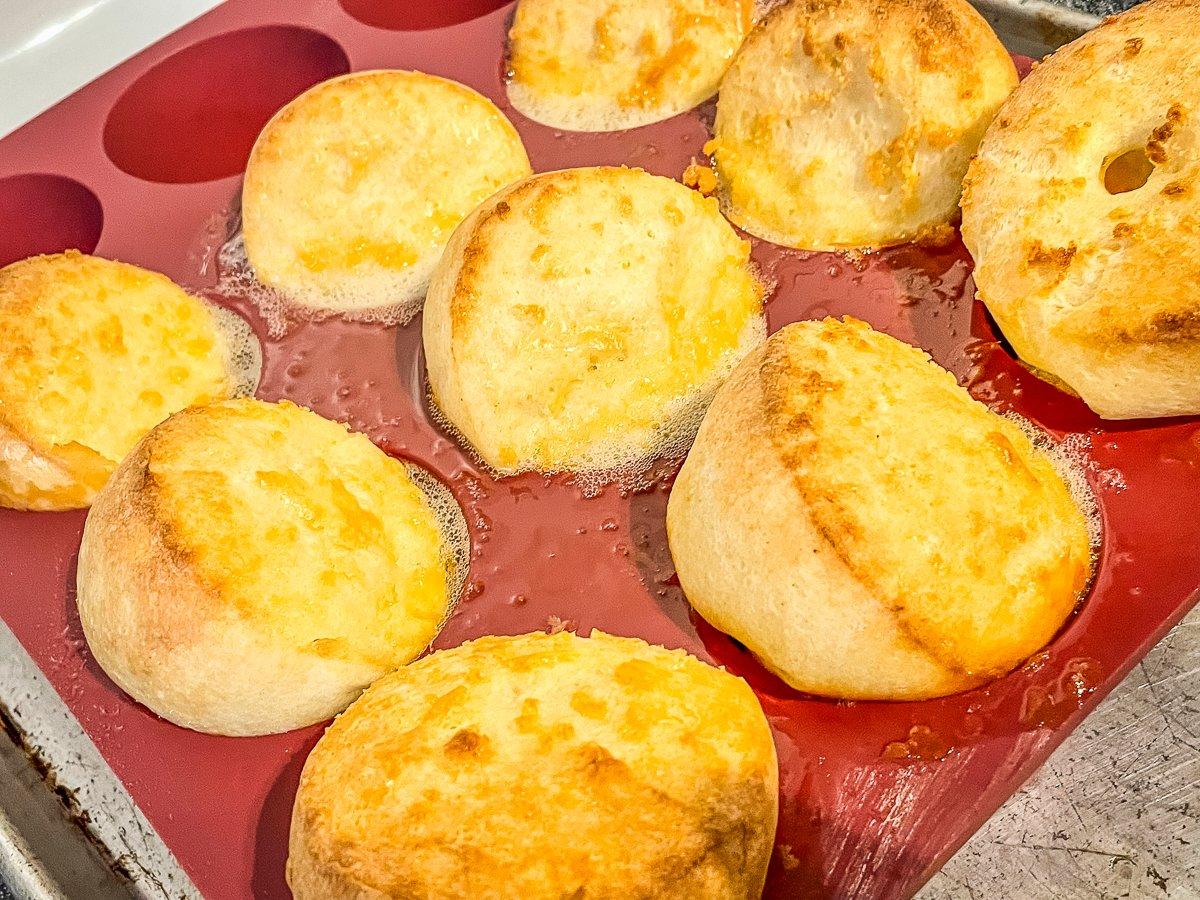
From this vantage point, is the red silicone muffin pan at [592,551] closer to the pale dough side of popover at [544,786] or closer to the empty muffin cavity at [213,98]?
the empty muffin cavity at [213,98]

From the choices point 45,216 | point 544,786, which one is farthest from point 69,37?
point 544,786

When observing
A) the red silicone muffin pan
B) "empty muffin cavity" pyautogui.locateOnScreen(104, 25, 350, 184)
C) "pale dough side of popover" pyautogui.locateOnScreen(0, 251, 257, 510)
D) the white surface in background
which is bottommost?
the red silicone muffin pan

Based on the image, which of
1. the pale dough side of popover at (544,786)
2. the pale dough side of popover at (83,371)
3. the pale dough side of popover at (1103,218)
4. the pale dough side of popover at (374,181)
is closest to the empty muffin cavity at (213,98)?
the pale dough side of popover at (374,181)

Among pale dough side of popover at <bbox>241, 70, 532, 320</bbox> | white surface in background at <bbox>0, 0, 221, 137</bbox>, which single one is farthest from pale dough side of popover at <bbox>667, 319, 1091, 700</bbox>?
white surface in background at <bbox>0, 0, 221, 137</bbox>

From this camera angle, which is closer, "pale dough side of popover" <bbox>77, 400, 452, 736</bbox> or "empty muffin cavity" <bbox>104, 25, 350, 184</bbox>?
"pale dough side of popover" <bbox>77, 400, 452, 736</bbox>

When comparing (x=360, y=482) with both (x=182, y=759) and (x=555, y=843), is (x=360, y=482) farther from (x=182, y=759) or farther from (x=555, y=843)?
(x=555, y=843)

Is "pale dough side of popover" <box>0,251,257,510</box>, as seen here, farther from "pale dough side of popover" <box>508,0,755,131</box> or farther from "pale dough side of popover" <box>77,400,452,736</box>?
"pale dough side of popover" <box>508,0,755,131</box>
